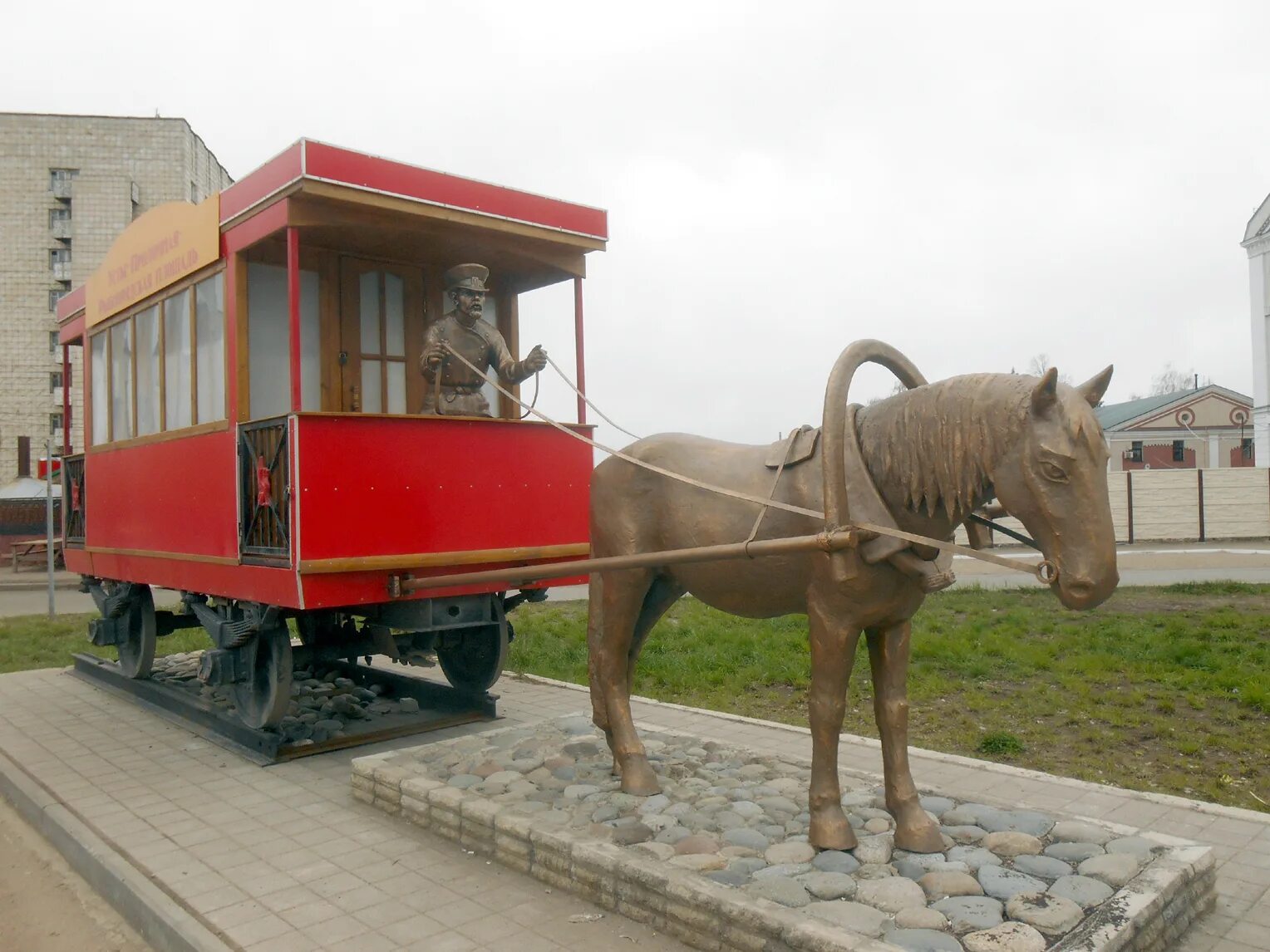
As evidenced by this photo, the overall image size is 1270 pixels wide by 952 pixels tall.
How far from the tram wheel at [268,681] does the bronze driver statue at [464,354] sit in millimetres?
1677

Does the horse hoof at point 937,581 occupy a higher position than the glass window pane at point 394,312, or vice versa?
the glass window pane at point 394,312

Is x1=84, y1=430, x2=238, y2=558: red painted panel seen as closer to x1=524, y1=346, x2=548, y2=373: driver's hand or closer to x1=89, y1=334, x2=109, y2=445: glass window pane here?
x1=89, y1=334, x2=109, y2=445: glass window pane

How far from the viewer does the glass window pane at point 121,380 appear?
7562 millimetres

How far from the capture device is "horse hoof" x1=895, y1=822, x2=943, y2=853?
3656mm

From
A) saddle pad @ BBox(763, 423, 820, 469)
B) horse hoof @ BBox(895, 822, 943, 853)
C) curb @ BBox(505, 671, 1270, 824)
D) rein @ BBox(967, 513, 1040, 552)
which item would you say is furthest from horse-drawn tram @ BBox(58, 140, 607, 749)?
rein @ BBox(967, 513, 1040, 552)

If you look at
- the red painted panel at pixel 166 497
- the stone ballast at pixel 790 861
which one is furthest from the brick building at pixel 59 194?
the stone ballast at pixel 790 861

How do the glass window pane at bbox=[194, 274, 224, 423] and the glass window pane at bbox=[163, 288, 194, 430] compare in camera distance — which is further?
the glass window pane at bbox=[163, 288, 194, 430]

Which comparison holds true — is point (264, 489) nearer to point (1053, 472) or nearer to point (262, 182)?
point (262, 182)

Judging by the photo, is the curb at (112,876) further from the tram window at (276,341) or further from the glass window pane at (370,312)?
the glass window pane at (370,312)

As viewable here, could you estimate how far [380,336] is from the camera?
7.09 m

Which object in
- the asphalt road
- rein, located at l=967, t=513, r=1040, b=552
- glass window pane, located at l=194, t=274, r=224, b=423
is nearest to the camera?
rein, located at l=967, t=513, r=1040, b=552

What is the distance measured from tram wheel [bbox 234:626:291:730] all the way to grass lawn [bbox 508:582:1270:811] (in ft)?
9.46

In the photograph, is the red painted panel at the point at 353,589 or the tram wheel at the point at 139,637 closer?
the red painted panel at the point at 353,589

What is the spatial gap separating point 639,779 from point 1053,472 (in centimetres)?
238
